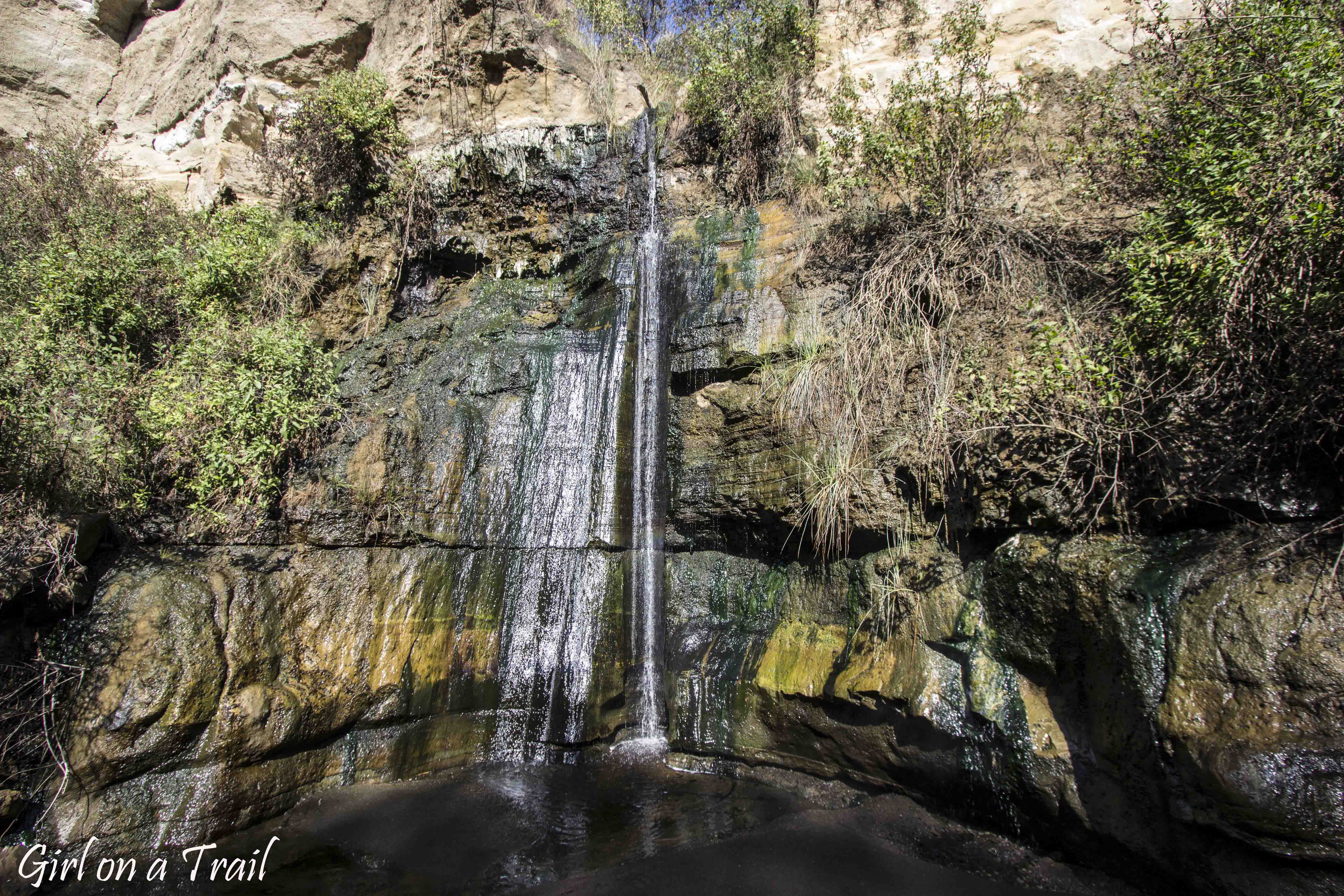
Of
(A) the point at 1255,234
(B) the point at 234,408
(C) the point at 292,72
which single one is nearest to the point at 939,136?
(A) the point at 1255,234

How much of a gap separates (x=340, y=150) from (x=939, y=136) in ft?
24.8

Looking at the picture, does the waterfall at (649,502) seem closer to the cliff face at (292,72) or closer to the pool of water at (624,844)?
the pool of water at (624,844)

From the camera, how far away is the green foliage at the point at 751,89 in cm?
808

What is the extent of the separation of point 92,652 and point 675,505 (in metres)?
4.18

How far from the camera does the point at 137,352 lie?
267 inches

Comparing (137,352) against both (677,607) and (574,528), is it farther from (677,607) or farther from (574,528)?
(677,607)

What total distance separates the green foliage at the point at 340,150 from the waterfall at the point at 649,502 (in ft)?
14.1

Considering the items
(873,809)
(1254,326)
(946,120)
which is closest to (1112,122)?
(946,120)

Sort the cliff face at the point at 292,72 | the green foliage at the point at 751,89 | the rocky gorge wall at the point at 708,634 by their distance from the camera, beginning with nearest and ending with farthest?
the rocky gorge wall at the point at 708,634 → the green foliage at the point at 751,89 → the cliff face at the point at 292,72

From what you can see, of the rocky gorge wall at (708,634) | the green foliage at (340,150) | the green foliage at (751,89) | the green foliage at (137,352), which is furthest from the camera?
the green foliage at (340,150)

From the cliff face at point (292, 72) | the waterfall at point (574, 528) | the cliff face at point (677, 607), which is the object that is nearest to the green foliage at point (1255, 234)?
the cliff face at point (677, 607)

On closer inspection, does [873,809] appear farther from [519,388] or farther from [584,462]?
[519,388]

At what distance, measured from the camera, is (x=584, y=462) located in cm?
611

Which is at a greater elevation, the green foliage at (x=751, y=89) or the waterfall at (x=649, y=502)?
the green foliage at (x=751, y=89)
